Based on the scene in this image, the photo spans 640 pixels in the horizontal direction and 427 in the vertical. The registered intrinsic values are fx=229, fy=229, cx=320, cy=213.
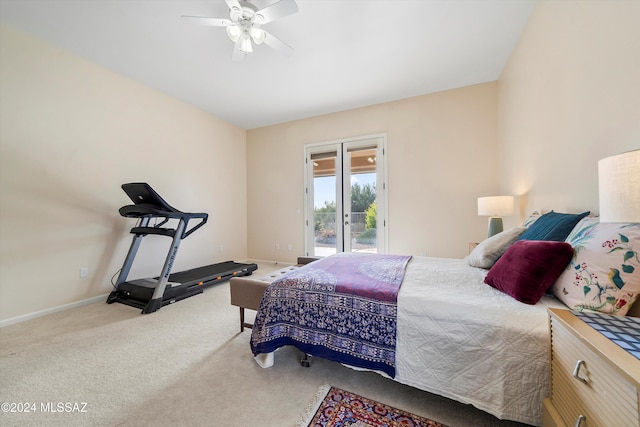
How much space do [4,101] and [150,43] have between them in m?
1.51

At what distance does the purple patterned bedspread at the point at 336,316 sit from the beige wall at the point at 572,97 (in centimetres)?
141

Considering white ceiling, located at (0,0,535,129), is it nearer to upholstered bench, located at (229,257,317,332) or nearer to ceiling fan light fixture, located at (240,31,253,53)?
ceiling fan light fixture, located at (240,31,253,53)

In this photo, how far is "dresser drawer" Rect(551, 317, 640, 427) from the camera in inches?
22.7

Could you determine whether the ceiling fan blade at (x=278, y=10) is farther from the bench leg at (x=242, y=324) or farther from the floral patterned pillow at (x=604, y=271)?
the bench leg at (x=242, y=324)

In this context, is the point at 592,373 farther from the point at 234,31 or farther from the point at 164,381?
the point at 234,31

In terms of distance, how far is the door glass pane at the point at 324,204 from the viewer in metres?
4.45

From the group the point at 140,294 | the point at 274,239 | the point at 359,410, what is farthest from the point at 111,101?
the point at 359,410

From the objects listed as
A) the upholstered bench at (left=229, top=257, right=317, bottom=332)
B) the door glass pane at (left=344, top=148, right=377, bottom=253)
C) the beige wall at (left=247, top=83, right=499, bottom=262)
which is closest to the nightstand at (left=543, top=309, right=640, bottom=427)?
the upholstered bench at (left=229, top=257, right=317, bottom=332)

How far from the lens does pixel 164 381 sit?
1.52 metres

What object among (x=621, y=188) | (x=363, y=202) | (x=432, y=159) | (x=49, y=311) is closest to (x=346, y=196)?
(x=363, y=202)

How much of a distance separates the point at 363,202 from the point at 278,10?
295 cm

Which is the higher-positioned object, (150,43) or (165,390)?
(150,43)

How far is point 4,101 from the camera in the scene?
2297mm

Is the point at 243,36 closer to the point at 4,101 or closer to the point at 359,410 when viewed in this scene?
the point at 4,101
